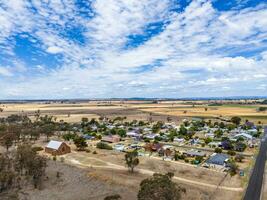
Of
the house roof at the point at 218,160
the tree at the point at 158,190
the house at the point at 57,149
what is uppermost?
the tree at the point at 158,190

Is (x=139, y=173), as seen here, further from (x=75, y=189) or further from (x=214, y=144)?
(x=214, y=144)

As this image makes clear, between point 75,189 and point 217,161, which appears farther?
point 217,161

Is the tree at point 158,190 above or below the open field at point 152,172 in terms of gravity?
above

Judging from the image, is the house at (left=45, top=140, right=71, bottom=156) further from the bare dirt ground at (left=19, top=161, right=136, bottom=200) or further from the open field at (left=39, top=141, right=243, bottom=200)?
the bare dirt ground at (left=19, top=161, right=136, bottom=200)

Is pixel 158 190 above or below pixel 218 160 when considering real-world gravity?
A: above

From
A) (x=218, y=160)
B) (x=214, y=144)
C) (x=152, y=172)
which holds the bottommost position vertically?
(x=214, y=144)

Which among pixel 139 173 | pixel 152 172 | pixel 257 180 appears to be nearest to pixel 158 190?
pixel 139 173

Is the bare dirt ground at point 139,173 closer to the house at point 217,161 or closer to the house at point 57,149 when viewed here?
the house at point 57,149

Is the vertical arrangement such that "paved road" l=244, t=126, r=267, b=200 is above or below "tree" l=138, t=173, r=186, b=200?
below

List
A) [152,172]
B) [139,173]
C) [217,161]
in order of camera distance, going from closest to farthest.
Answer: [139,173], [152,172], [217,161]

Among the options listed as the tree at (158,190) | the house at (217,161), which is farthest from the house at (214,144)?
the tree at (158,190)

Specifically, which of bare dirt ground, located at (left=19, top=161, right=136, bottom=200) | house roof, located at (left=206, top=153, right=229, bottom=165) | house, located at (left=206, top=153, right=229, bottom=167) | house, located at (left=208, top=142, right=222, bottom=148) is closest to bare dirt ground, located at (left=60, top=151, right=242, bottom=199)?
bare dirt ground, located at (left=19, top=161, right=136, bottom=200)

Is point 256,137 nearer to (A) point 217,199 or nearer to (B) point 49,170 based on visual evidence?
(A) point 217,199
